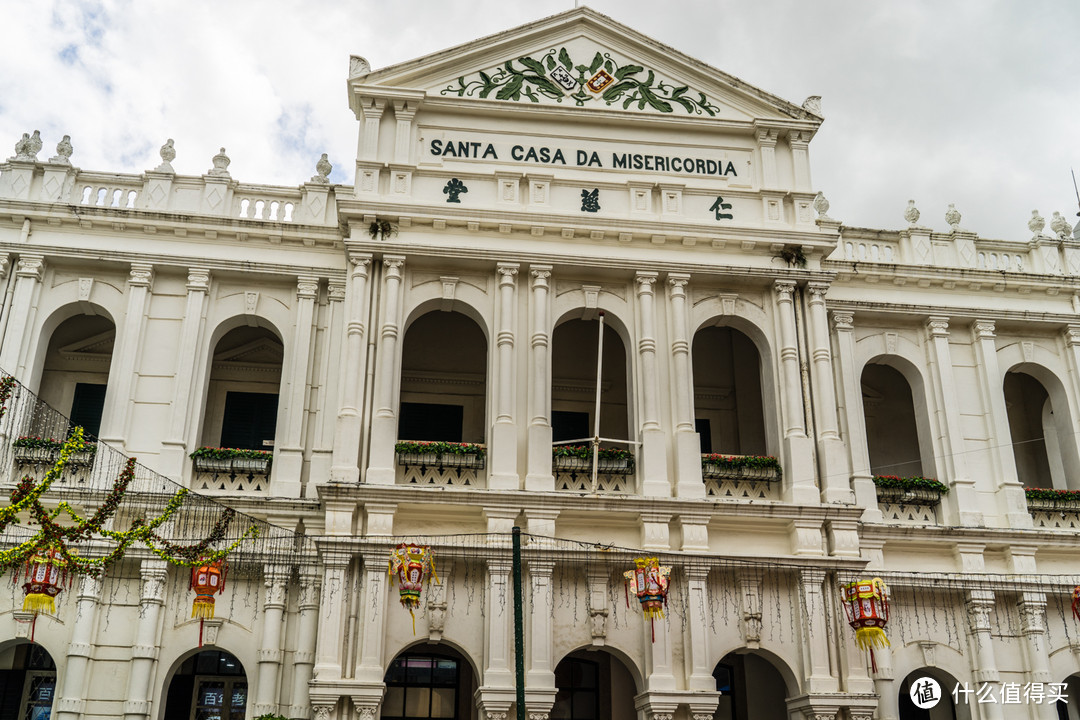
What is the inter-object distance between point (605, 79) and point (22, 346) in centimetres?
1501

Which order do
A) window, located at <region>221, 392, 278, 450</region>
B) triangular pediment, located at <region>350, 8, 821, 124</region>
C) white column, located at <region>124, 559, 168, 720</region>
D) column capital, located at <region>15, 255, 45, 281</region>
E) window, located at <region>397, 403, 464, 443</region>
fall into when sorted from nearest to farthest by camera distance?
white column, located at <region>124, 559, 168, 720</region>
column capital, located at <region>15, 255, 45, 281</region>
window, located at <region>221, 392, 278, 450</region>
triangular pediment, located at <region>350, 8, 821, 124</region>
window, located at <region>397, 403, 464, 443</region>

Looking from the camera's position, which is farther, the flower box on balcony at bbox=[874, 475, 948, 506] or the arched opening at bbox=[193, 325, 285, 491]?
the arched opening at bbox=[193, 325, 285, 491]

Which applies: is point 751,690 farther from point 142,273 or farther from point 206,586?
point 142,273

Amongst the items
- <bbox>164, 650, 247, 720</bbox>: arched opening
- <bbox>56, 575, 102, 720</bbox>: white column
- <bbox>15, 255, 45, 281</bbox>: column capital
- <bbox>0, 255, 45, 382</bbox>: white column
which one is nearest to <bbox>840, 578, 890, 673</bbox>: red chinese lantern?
<bbox>164, 650, 247, 720</bbox>: arched opening

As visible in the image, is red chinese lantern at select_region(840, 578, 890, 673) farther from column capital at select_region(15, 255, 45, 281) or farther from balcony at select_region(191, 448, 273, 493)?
column capital at select_region(15, 255, 45, 281)

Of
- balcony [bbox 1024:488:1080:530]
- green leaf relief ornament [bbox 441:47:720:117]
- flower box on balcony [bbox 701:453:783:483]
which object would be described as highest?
green leaf relief ornament [bbox 441:47:720:117]

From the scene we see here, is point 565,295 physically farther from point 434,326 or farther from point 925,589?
point 925,589

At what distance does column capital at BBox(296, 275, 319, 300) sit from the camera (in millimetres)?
23359

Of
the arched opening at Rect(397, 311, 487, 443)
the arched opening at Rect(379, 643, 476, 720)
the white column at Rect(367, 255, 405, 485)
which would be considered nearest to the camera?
the white column at Rect(367, 255, 405, 485)

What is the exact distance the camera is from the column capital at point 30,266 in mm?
22625

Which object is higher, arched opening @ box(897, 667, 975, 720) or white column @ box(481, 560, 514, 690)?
white column @ box(481, 560, 514, 690)

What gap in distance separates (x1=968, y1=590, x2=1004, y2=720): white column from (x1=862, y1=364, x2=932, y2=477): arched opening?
470 cm

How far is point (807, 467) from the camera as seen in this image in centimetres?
Answer: 2178

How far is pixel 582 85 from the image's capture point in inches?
983
